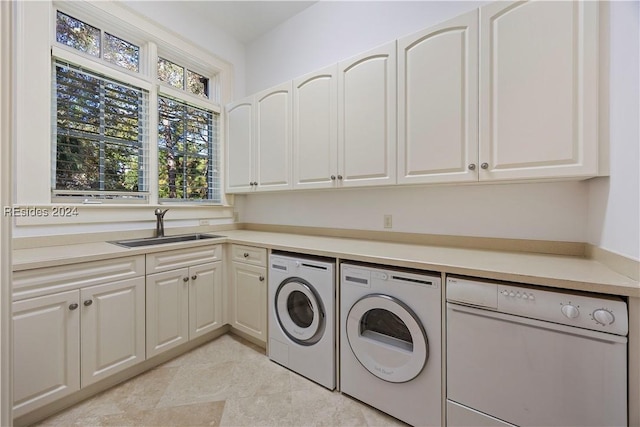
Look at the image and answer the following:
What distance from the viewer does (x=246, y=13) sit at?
105 inches

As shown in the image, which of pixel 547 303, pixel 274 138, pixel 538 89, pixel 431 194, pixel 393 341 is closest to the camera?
pixel 547 303

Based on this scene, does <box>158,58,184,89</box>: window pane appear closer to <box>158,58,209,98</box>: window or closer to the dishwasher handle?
<box>158,58,209,98</box>: window

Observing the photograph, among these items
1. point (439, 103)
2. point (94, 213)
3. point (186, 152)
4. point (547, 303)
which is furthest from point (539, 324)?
point (186, 152)

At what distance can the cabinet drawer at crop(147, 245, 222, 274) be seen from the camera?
1.89m

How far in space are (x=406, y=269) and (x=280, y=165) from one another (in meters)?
1.47

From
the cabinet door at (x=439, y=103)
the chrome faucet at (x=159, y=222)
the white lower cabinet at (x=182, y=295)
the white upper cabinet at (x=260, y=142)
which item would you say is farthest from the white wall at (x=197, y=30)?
the cabinet door at (x=439, y=103)

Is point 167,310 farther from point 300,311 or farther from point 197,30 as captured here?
point 197,30

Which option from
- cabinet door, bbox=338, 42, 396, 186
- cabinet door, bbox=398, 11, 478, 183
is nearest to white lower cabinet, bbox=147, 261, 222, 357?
cabinet door, bbox=338, 42, 396, 186

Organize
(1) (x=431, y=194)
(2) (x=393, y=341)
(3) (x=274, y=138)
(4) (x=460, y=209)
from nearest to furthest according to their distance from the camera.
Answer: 1. (2) (x=393, y=341)
2. (4) (x=460, y=209)
3. (1) (x=431, y=194)
4. (3) (x=274, y=138)

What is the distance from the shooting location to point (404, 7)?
2074mm

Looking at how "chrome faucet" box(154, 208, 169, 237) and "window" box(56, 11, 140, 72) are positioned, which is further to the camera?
"chrome faucet" box(154, 208, 169, 237)

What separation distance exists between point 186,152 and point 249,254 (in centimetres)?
135

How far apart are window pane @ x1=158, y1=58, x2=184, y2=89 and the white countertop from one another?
5.44 ft

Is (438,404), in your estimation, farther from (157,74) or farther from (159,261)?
(157,74)
